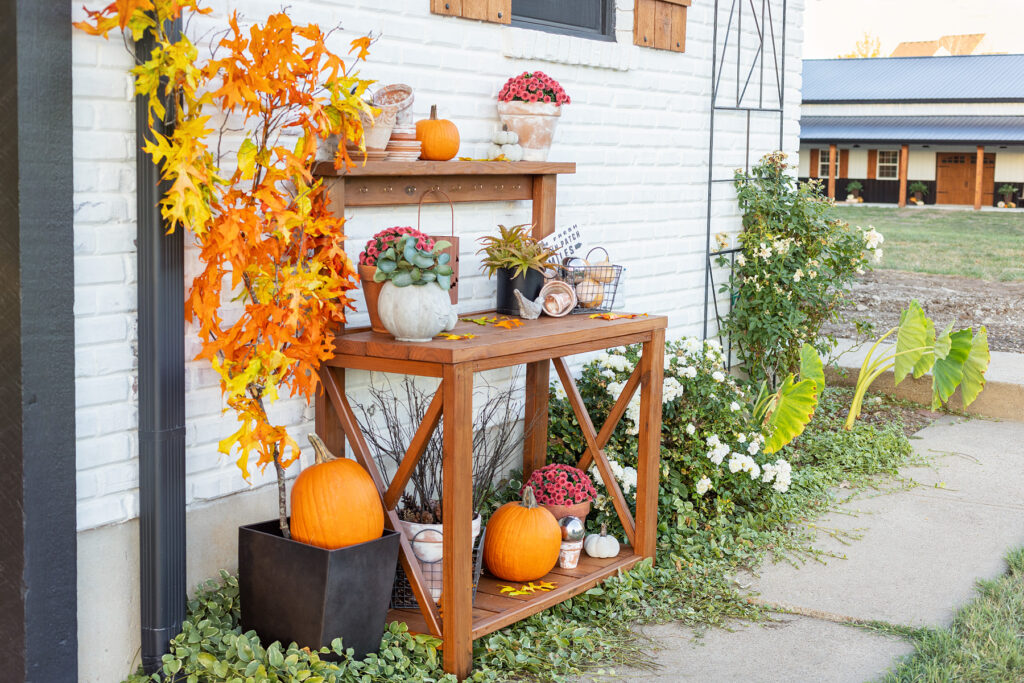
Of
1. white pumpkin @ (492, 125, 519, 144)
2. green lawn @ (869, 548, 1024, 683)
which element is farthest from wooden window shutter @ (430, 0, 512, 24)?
green lawn @ (869, 548, 1024, 683)

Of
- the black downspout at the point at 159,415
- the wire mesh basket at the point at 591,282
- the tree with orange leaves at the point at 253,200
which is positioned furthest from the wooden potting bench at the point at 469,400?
the black downspout at the point at 159,415

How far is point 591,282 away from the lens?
12.8 feet

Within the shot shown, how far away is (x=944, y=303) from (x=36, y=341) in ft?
34.0

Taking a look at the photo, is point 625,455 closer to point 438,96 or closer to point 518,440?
point 518,440

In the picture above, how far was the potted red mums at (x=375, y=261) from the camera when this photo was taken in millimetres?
3172

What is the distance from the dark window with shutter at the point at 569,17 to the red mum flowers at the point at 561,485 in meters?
1.75

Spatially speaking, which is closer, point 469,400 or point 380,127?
point 469,400

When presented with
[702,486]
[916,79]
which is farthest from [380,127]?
[916,79]

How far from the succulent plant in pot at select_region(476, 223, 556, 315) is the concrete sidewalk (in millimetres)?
1188

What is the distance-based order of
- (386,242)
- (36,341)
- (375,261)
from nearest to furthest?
(36,341)
(386,242)
(375,261)

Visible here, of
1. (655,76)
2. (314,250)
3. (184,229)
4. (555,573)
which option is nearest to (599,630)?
(555,573)

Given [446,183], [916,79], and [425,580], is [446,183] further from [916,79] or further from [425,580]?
[916,79]

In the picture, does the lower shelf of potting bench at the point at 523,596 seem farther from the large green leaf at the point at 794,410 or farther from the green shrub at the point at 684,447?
the large green leaf at the point at 794,410

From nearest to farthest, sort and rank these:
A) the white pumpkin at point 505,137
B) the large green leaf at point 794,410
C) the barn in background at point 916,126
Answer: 1. the white pumpkin at point 505,137
2. the large green leaf at point 794,410
3. the barn in background at point 916,126
